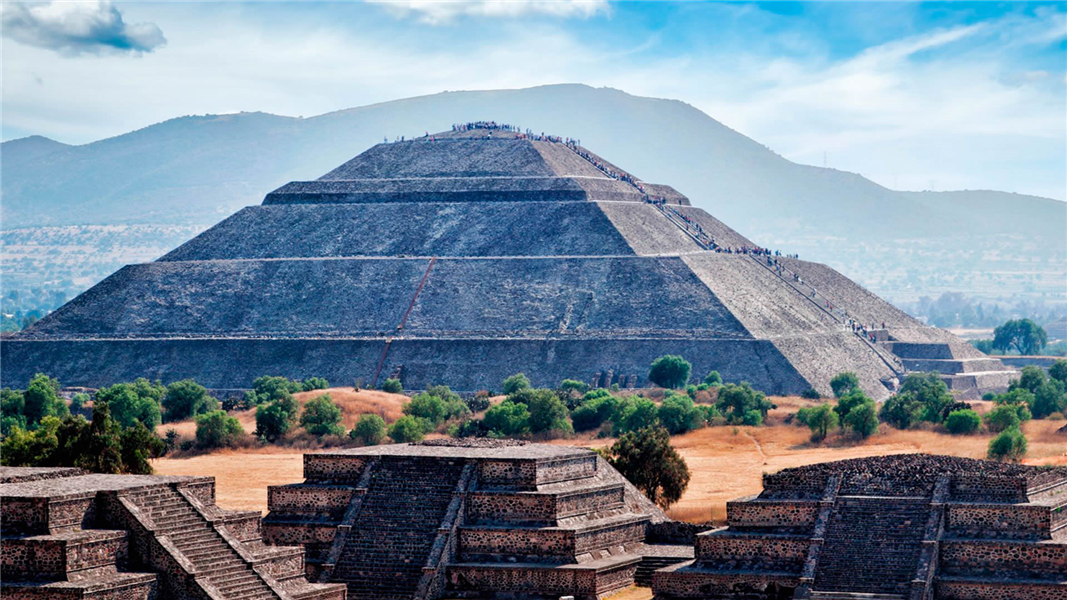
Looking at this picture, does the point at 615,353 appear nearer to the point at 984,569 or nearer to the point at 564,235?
the point at 564,235

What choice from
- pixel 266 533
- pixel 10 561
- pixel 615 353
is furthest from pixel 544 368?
pixel 10 561

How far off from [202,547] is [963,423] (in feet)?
163

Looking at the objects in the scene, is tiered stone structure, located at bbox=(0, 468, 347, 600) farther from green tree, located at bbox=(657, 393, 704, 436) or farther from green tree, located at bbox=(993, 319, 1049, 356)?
green tree, located at bbox=(993, 319, 1049, 356)

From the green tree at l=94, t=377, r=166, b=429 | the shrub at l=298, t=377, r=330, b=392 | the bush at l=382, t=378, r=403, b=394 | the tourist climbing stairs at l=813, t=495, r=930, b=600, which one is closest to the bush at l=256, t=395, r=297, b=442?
the green tree at l=94, t=377, r=166, b=429

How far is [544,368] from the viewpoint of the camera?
10969 cm

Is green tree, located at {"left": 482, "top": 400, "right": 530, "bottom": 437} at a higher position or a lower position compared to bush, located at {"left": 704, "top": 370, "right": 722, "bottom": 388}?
lower

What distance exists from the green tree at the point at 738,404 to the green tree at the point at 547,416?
9951 mm

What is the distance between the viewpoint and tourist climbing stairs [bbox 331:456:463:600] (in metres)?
42.5

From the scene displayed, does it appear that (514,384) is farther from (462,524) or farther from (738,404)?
(462,524)

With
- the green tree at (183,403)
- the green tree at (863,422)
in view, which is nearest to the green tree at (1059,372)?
the green tree at (863,422)

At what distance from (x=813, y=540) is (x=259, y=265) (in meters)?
91.2

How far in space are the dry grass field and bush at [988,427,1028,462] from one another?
530mm

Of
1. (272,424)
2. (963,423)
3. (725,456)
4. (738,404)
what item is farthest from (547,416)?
(963,423)

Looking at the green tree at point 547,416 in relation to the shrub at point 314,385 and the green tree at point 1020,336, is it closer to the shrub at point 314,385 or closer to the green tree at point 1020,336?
the shrub at point 314,385
